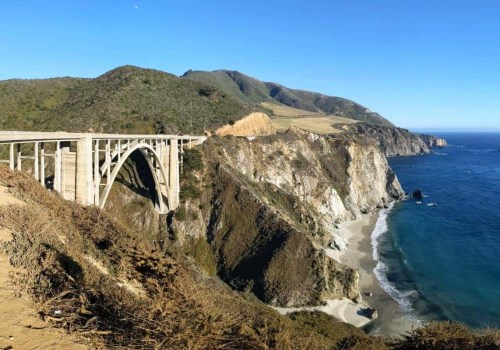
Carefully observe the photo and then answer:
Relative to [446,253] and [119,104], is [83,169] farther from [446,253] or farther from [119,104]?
[446,253]

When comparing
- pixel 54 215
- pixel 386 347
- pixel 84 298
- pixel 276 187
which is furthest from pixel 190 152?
pixel 84 298

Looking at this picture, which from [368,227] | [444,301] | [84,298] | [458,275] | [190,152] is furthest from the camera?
[368,227]

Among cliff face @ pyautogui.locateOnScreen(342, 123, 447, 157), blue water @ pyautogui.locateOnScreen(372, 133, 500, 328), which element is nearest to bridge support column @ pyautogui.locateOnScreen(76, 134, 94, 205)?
blue water @ pyautogui.locateOnScreen(372, 133, 500, 328)

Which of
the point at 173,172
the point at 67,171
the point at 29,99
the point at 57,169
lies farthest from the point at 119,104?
the point at 57,169

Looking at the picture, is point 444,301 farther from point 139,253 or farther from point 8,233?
point 8,233

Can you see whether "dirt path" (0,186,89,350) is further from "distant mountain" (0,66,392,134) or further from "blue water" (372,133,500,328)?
"distant mountain" (0,66,392,134)
